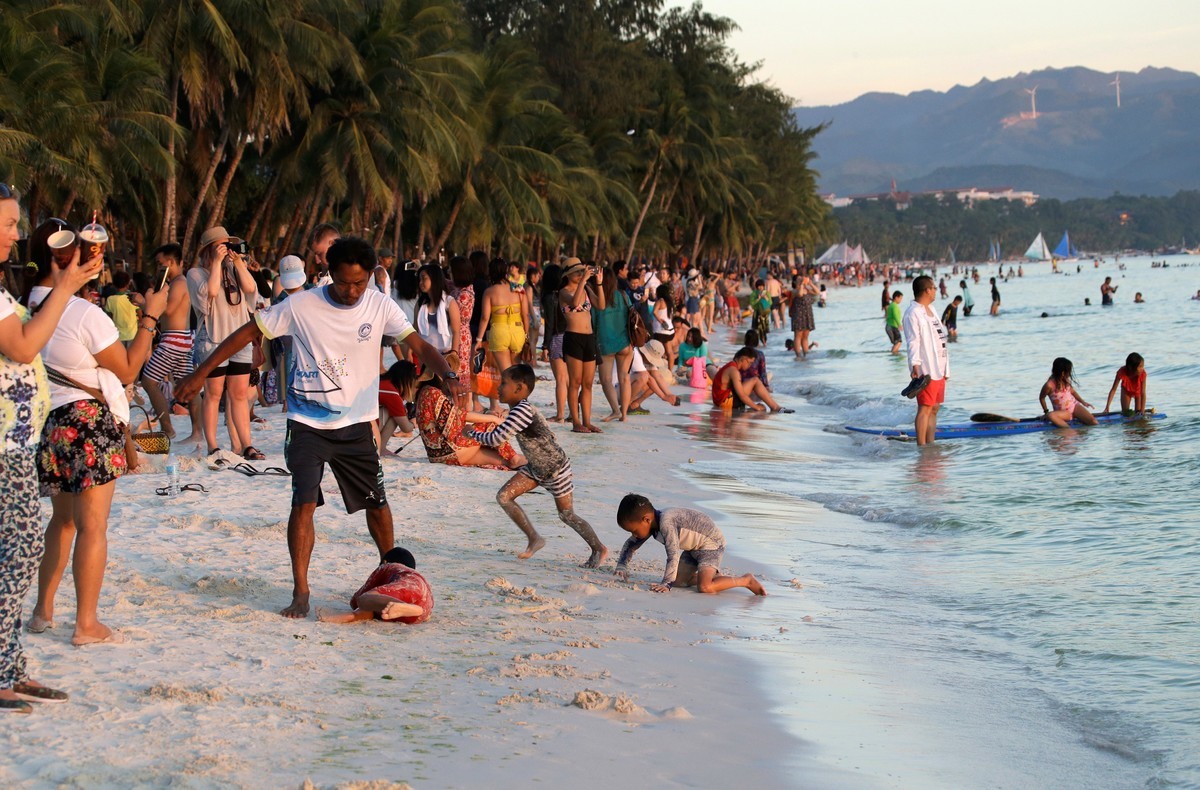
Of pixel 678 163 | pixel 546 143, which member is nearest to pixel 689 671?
pixel 546 143

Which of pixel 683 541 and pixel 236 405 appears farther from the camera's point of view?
pixel 236 405

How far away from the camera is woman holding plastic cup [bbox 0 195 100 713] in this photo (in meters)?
4.07

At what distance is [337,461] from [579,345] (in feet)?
23.1

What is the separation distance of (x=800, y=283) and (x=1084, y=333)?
14.6 m

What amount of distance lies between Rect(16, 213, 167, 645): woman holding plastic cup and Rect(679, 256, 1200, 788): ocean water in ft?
9.03

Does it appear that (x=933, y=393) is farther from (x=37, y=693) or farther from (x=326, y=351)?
(x=37, y=693)

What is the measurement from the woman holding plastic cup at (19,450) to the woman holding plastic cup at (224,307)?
4.81 meters

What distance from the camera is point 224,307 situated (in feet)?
30.6

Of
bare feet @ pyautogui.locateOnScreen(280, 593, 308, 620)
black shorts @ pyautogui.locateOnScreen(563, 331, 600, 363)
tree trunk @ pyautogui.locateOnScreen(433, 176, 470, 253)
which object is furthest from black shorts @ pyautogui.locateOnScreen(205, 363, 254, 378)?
tree trunk @ pyautogui.locateOnScreen(433, 176, 470, 253)

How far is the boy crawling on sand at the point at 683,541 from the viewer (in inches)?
273

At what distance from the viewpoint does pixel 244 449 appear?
9.68 m

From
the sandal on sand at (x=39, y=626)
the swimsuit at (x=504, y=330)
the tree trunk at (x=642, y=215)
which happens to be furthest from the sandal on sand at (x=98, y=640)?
the tree trunk at (x=642, y=215)

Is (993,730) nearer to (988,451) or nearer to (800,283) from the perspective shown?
(988,451)

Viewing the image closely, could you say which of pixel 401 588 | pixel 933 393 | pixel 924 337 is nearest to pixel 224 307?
pixel 401 588
